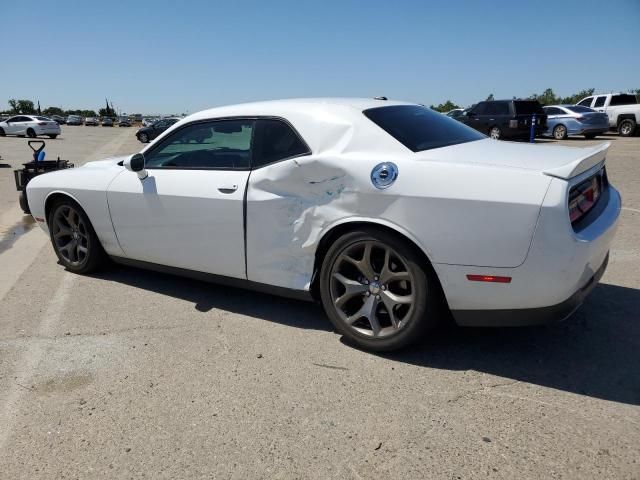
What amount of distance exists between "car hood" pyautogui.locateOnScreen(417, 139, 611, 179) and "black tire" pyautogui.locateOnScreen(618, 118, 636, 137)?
2007cm

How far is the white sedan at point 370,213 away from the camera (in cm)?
264

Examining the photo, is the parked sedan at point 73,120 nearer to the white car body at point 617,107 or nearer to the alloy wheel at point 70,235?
the white car body at point 617,107

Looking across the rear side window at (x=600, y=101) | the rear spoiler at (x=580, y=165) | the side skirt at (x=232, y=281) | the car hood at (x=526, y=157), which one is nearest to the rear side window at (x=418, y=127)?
the car hood at (x=526, y=157)

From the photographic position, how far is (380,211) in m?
2.95

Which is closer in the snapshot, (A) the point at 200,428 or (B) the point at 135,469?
(B) the point at 135,469

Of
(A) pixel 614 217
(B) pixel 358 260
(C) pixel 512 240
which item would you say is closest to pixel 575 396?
(C) pixel 512 240

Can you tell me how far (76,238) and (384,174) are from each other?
321 cm

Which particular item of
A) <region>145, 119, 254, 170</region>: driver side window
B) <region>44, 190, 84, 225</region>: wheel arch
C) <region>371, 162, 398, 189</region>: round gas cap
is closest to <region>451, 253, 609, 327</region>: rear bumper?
<region>371, 162, 398, 189</region>: round gas cap

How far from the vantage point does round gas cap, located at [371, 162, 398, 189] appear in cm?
292

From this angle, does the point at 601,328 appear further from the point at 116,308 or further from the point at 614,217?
the point at 116,308

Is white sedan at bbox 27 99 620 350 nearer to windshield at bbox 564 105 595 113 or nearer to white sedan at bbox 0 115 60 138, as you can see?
windshield at bbox 564 105 595 113

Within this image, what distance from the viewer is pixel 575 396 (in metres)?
2.69

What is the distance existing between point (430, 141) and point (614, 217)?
46.2 inches

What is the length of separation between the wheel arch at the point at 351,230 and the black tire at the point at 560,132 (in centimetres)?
1975
